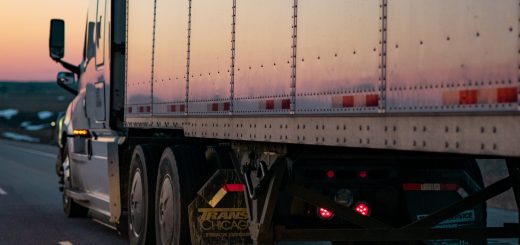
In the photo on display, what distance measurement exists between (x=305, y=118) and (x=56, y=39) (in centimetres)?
744

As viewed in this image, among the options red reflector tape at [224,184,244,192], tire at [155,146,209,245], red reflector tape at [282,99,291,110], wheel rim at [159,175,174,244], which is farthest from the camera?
wheel rim at [159,175,174,244]

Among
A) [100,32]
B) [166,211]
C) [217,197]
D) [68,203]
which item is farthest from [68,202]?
[217,197]

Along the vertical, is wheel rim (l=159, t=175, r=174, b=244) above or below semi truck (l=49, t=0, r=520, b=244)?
below

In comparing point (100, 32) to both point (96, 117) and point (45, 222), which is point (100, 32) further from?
point (45, 222)

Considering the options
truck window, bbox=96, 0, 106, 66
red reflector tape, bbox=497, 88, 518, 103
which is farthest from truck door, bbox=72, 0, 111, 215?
red reflector tape, bbox=497, 88, 518, 103

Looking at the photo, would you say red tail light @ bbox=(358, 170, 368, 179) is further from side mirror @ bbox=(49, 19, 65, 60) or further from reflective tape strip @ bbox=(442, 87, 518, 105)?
side mirror @ bbox=(49, 19, 65, 60)

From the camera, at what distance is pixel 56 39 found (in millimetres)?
13227

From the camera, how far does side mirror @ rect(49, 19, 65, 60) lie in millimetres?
13203

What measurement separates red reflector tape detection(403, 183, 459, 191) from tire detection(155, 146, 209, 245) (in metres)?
1.82

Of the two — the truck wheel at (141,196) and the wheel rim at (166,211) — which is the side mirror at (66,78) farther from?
the wheel rim at (166,211)

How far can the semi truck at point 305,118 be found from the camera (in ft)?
16.0

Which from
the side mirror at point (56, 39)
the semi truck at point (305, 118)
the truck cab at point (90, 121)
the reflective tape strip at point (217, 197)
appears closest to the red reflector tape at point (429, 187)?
the semi truck at point (305, 118)

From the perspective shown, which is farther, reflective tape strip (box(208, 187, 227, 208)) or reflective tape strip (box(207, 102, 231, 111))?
reflective tape strip (box(208, 187, 227, 208))

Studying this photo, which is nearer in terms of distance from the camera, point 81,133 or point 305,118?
point 305,118
